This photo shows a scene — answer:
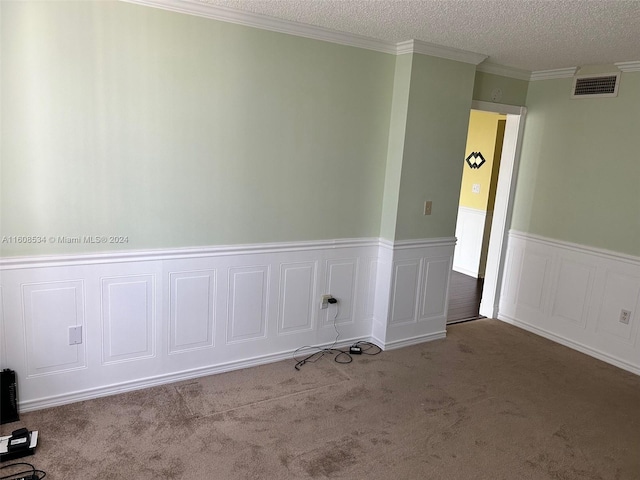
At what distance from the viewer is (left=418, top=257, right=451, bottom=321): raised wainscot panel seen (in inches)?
160

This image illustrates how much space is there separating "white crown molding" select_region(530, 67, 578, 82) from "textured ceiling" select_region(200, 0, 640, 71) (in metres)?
0.47

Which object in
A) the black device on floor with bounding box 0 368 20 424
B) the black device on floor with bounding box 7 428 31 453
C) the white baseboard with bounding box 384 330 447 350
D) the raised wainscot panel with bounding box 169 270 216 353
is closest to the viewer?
the black device on floor with bounding box 7 428 31 453

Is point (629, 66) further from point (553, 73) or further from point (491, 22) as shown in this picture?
point (491, 22)

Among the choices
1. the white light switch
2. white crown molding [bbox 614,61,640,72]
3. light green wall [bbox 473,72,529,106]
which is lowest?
the white light switch

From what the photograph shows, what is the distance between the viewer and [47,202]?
2.63 metres

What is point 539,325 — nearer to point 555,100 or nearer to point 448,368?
point 448,368

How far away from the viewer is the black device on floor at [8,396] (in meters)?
2.63

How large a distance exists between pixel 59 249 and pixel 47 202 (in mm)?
271

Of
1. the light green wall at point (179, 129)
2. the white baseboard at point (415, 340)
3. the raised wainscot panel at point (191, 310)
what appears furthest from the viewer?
the white baseboard at point (415, 340)

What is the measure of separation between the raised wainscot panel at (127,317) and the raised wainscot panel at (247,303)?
537 mm

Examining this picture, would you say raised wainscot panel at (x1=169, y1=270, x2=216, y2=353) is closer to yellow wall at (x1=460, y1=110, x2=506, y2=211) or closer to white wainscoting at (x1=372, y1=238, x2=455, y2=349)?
white wainscoting at (x1=372, y1=238, x2=455, y2=349)

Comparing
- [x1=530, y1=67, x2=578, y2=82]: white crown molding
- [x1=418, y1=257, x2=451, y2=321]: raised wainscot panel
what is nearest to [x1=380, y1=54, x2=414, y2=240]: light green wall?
[x1=418, y1=257, x2=451, y2=321]: raised wainscot panel

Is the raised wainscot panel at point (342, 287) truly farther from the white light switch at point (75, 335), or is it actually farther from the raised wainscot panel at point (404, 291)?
the white light switch at point (75, 335)

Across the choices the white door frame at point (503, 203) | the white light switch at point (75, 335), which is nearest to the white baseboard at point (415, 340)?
the white door frame at point (503, 203)
